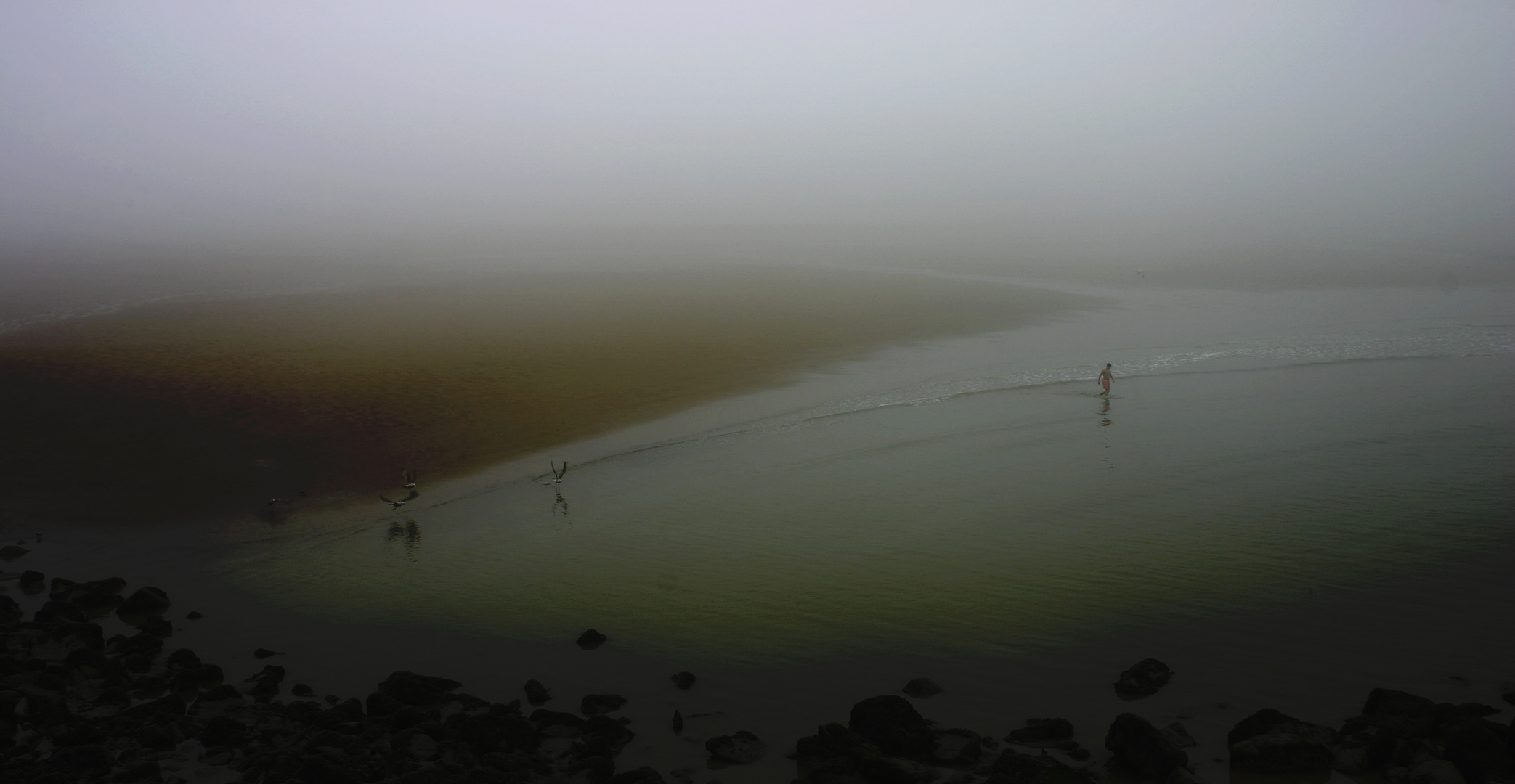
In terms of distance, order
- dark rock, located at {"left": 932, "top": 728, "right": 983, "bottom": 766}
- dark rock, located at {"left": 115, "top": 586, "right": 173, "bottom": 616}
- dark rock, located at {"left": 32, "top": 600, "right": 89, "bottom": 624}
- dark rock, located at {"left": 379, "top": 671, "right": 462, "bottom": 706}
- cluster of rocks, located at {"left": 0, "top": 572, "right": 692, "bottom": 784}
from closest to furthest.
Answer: cluster of rocks, located at {"left": 0, "top": 572, "right": 692, "bottom": 784} < dark rock, located at {"left": 932, "top": 728, "right": 983, "bottom": 766} < dark rock, located at {"left": 379, "top": 671, "right": 462, "bottom": 706} < dark rock, located at {"left": 32, "top": 600, "right": 89, "bottom": 624} < dark rock, located at {"left": 115, "top": 586, "right": 173, "bottom": 616}

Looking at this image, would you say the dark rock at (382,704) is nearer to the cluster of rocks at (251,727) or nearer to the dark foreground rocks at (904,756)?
the cluster of rocks at (251,727)

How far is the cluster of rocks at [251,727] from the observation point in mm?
8633

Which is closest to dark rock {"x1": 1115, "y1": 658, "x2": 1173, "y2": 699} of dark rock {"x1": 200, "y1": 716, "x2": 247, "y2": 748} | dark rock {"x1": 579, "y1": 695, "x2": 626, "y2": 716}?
dark rock {"x1": 579, "y1": 695, "x2": 626, "y2": 716}

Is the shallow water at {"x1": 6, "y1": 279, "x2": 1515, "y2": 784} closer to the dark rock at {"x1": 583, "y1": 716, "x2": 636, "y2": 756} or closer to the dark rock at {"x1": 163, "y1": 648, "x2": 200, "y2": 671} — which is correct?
the dark rock at {"x1": 583, "y1": 716, "x2": 636, "y2": 756}

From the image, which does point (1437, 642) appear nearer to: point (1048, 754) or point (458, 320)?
point (1048, 754)

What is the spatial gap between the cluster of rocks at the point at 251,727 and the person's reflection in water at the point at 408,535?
4.56 meters

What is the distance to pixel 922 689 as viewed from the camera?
34.1 ft

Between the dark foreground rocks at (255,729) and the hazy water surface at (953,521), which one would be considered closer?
the dark foreground rocks at (255,729)

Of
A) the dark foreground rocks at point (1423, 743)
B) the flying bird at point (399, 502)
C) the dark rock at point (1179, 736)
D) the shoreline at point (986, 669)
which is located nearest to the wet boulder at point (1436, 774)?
the dark foreground rocks at point (1423, 743)

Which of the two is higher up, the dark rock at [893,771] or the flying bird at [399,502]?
the flying bird at [399,502]

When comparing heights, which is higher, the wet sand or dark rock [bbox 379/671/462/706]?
the wet sand

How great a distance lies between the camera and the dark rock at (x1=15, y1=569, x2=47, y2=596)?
14.0m

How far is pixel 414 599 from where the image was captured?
1384 cm

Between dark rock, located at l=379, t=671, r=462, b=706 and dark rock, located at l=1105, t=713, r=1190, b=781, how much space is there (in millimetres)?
7503
